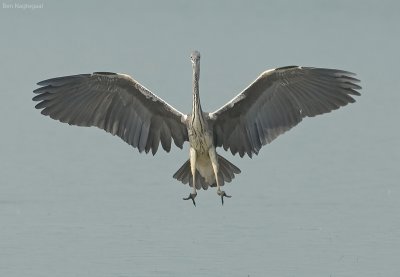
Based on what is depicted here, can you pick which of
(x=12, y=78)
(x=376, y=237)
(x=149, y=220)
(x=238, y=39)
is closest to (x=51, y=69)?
(x=12, y=78)

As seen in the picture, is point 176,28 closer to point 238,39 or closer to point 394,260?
point 238,39

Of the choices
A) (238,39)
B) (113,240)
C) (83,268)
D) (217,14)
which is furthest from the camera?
(217,14)

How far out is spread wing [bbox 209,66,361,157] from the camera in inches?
559

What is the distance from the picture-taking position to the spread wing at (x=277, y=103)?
14.2 metres

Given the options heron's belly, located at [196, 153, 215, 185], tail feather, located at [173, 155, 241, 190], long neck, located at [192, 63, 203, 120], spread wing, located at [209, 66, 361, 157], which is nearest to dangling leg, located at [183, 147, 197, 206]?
heron's belly, located at [196, 153, 215, 185]

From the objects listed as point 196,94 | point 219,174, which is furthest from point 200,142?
point 196,94

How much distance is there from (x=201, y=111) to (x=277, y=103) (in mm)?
838

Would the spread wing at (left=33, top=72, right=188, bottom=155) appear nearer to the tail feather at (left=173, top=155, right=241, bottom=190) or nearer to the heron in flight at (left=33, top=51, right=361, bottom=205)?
the heron in flight at (left=33, top=51, right=361, bottom=205)

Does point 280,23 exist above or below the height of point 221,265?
above

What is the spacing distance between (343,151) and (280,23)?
9606 millimetres

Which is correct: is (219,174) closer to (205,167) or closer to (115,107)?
(205,167)

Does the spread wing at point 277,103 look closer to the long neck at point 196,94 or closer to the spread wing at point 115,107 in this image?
the long neck at point 196,94

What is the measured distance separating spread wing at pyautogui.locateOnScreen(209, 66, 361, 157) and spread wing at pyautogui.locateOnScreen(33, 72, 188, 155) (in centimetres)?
51

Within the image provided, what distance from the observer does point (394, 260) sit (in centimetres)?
1407
